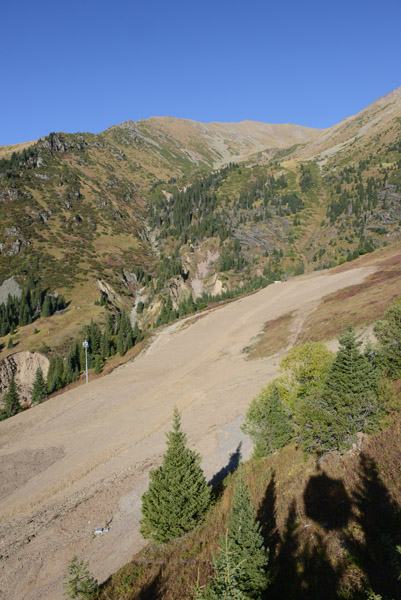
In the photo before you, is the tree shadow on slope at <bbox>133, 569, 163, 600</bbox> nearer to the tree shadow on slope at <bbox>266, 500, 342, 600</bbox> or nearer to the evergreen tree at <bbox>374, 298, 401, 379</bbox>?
the tree shadow on slope at <bbox>266, 500, 342, 600</bbox>

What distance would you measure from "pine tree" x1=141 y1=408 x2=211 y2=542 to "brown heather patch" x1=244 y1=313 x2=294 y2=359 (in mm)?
30952

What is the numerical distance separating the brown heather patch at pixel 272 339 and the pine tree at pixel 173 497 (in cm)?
3095

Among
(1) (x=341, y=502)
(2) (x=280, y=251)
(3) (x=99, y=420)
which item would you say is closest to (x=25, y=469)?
(3) (x=99, y=420)

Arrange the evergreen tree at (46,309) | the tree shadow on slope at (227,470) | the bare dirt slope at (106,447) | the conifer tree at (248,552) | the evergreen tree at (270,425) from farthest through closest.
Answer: the evergreen tree at (46,309) < the tree shadow on slope at (227,470) < the evergreen tree at (270,425) < the bare dirt slope at (106,447) < the conifer tree at (248,552)

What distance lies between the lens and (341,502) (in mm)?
11914

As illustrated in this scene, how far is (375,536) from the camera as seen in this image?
9.77 meters

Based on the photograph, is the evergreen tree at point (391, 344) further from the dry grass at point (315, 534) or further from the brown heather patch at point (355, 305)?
the brown heather patch at point (355, 305)

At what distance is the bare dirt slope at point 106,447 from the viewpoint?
17.9 m

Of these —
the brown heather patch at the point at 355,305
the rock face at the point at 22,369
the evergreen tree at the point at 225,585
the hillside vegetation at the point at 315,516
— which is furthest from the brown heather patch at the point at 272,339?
the rock face at the point at 22,369

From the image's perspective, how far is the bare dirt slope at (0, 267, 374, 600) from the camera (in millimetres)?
17891

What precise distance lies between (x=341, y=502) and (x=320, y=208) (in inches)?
6563

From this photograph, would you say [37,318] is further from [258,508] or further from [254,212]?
[254,212]

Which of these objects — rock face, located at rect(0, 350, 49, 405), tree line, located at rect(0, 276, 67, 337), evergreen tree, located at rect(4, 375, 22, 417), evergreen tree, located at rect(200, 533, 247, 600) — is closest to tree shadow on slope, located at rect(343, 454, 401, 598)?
evergreen tree, located at rect(200, 533, 247, 600)

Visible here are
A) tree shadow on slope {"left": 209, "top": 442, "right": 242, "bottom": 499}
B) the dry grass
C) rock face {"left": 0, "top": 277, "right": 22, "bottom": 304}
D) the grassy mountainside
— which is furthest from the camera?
the grassy mountainside
